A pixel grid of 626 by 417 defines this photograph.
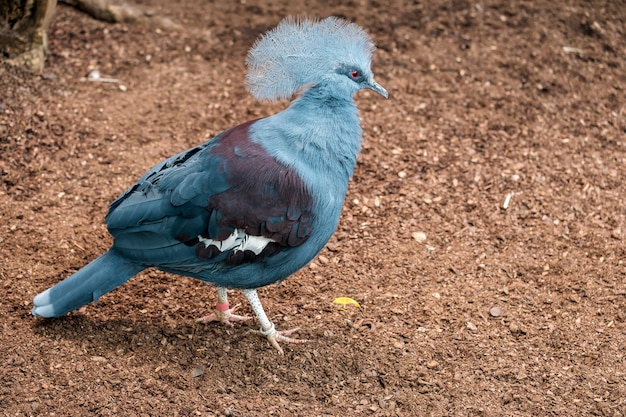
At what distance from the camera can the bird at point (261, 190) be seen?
10.6 feet

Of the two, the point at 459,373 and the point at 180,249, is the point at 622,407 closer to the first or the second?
the point at 459,373

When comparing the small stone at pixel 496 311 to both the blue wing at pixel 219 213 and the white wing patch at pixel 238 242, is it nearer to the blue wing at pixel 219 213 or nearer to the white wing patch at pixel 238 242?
the blue wing at pixel 219 213

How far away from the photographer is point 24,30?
16.3ft

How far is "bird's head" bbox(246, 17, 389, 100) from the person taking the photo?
332 cm

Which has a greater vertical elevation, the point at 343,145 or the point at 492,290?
the point at 343,145

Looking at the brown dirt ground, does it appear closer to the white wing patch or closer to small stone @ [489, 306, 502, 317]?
small stone @ [489, 306, 502, 317]

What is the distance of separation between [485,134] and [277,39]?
2.16 m

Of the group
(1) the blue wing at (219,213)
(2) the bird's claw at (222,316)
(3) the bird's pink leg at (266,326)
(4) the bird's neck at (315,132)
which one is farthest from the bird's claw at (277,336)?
(4) the bird's neck at (315,132)

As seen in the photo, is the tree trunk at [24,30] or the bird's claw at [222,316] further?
the tree trunk at [24,30]

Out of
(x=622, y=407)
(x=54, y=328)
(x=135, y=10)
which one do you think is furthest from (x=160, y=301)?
(x=135, y=10)

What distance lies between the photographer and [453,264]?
4.17 m

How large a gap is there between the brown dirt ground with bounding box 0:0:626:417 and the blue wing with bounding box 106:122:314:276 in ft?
1.76

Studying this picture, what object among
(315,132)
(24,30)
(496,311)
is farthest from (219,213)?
(24,30)

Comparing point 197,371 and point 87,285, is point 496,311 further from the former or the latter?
point 87,285
